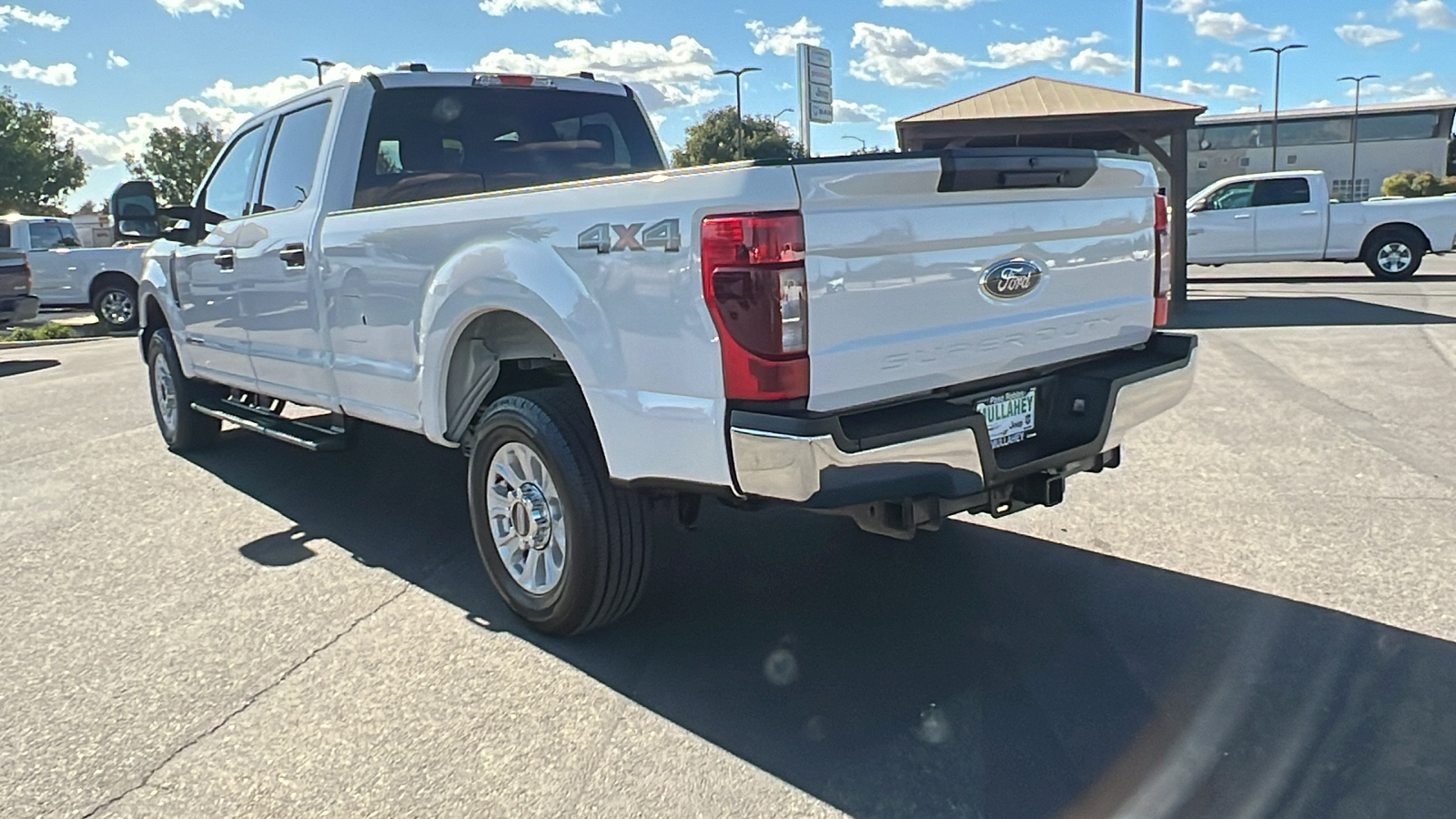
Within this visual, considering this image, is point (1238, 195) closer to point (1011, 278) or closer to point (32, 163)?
point (1011, 278)

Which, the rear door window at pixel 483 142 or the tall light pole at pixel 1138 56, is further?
the tall light pole at pixel 1138 56

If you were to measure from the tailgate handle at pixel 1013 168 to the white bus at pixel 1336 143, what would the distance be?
2708 inches

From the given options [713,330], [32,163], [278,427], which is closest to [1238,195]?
[278,427]

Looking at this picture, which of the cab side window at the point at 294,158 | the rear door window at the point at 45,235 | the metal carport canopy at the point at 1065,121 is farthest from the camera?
the rear door window at the point at 45,235

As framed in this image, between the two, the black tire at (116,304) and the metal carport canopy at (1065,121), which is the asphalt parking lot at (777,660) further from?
the black tire at (116,304)

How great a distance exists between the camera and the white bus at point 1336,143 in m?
65.4

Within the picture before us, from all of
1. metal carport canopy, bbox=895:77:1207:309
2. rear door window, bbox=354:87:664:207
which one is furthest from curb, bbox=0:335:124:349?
rear door window, bbox=354:87:664:207

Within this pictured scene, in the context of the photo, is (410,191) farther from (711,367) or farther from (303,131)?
(711,367)

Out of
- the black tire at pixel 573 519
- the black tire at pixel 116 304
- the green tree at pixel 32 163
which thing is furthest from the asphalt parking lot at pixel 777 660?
the green tree at pixel 32 163

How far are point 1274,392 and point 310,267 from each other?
6.56m

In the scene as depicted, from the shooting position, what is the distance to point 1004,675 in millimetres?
3387

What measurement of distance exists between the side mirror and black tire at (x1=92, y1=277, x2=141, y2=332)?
13754 millimetres

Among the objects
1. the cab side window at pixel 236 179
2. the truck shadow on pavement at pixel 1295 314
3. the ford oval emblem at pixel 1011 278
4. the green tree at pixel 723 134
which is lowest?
the truck shadow on pavement at pixel 1295 314

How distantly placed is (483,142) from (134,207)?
2.19m
